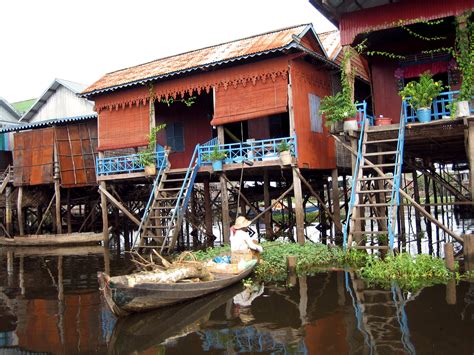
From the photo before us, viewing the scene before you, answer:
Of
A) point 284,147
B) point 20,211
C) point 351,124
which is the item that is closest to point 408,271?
point 351,124

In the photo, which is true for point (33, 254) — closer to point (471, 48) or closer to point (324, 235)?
point (324, 235)

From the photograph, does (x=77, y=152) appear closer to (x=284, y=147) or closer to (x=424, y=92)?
(x=284, y=147)

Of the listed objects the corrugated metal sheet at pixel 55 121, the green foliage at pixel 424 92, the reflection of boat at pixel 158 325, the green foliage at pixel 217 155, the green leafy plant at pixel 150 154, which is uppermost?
the corrugated metal sheet at pixel 55 121

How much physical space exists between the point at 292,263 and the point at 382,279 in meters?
2.01

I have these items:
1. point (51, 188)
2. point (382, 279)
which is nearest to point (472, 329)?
point (382, 279)

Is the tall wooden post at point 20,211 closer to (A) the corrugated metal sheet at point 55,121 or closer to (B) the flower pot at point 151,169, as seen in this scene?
(A) the corrugated metal sheet at point 55,121

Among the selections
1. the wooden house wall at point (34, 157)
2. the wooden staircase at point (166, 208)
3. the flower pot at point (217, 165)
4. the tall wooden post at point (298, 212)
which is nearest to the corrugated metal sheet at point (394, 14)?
the tall wooden post at point (298, 212)

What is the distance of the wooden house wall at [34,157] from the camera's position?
20219mm

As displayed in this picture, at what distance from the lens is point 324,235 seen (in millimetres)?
17922

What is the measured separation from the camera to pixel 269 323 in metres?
6.93

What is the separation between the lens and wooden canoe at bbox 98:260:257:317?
7117mm

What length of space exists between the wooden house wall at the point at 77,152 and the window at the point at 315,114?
1045cm

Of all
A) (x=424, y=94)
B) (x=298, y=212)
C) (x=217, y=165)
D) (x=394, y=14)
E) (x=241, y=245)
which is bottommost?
(x=241, y=245)

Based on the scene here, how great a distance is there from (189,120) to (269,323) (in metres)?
11.9
